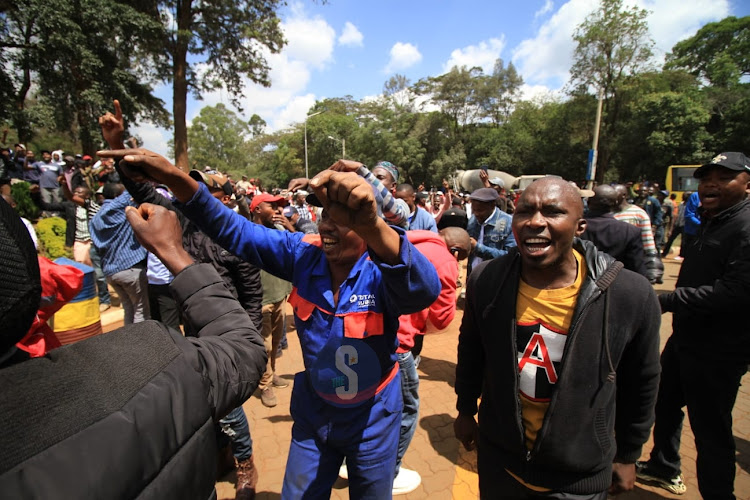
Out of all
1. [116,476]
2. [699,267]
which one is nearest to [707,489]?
[699,267]

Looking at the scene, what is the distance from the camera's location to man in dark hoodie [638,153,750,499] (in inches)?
89.1

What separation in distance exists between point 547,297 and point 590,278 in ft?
0.64

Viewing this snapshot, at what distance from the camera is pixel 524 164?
33.0 metres

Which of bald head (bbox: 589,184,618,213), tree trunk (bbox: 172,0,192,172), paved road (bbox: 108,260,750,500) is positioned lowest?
paved road (bbox: 108,260,750,500)

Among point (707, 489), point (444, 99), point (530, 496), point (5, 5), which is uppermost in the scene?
point (444, 99)

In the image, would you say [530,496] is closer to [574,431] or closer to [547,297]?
[574,431]

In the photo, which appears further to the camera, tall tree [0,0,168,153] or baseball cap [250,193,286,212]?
tall tree [0,0,168,153]

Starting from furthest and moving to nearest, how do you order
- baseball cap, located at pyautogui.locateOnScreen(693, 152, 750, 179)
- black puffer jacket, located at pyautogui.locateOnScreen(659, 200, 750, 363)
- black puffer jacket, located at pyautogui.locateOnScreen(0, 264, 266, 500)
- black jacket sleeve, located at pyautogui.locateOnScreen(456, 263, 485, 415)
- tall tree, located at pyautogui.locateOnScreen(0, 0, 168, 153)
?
tall tree, located at pyautogui.locateOnScreen(0, 0, 168, 153) → baseball cap, located at pyautogui.locateOnScreen(693, 152, 750, 179) → black puffer jacket, located at pyautogui.locateOnScreen(659, 200, 750, 363) → black jacket sleeve, located at pyautogui.locateOnScreen(456, 263, 485, 415) → black puffer jacket, located at pyautogui.locateOnScreen(0, 264, 266, 500)

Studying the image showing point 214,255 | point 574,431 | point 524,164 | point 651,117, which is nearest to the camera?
point 574,431

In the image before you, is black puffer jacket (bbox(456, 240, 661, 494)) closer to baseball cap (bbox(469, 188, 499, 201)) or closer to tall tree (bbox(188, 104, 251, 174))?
baseball cap (bbox(469, 188, 499, 201))

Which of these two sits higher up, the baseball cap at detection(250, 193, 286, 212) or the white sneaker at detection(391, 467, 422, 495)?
the baseball cap at detection(250, 193, 286, 212)

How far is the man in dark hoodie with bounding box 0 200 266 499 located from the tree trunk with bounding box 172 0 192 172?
49.7ft

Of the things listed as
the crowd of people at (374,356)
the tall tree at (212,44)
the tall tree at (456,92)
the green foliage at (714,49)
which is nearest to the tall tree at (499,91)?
the tall tree at (456,92)

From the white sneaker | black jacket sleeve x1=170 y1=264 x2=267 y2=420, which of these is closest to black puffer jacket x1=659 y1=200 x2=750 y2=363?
the white sneaker
